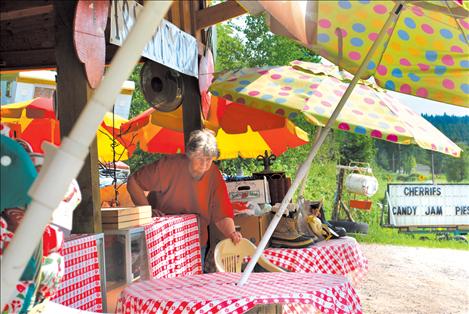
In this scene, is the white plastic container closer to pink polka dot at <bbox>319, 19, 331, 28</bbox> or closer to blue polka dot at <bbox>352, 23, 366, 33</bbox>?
blue polka dot at <bbox>352, 23, 366, 33</bbox>

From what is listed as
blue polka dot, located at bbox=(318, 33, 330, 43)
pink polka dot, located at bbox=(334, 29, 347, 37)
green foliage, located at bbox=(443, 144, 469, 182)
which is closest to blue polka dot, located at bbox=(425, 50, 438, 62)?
pink polka dot, located at bbox=(334, 29, 347, 37)

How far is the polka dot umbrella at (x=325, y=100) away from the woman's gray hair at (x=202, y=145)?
107 centimetres

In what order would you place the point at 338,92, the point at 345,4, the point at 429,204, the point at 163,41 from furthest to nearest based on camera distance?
1. the point at 429,204
2. the point at 338,92
3. the point at 163,41
4. the point at 345,4

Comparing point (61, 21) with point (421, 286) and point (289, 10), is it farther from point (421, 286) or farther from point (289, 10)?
point (421, 286)

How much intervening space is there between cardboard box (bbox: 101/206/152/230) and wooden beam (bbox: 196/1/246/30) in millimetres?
2554

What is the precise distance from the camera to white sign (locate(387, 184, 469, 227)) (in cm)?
1277

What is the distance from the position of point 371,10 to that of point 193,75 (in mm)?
2718

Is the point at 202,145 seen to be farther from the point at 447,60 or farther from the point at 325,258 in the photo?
the point at 447,60

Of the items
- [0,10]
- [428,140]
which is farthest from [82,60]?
[428,140]

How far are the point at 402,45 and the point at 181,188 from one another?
210 cm

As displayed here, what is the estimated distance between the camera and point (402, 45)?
3434mm

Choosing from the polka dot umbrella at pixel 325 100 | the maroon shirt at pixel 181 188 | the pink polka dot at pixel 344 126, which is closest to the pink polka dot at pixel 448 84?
the polka dot umbrella at pixel 325 100

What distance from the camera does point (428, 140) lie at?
516 centimetres

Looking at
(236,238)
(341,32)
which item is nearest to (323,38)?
(341,32)
